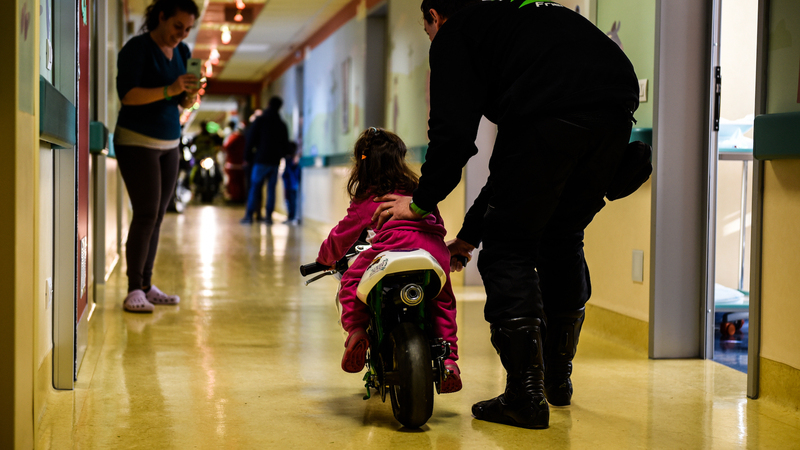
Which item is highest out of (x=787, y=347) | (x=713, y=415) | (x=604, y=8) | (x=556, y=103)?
(x=604, y=8)

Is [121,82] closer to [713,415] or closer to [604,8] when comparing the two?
[604,8]

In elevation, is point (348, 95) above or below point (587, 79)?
above

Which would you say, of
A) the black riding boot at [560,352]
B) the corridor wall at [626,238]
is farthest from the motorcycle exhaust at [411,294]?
the corridor wall at [626,238]

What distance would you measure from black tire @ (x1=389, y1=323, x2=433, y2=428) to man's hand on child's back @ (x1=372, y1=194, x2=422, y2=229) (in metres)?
0.26

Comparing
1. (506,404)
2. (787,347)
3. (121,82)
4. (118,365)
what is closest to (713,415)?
(787,347)

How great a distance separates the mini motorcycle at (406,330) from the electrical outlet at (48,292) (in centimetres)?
86

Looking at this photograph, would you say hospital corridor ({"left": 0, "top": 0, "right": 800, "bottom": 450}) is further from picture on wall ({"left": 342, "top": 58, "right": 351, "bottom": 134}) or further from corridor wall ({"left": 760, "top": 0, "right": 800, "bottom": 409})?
picture on wall ({"left": 342, "top": 58, "right": 351, "bottom": 134})

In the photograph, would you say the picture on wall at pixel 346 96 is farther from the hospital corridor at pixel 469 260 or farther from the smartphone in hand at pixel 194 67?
the smartphone in hand at pixel 194 67

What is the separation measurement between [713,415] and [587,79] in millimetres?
984

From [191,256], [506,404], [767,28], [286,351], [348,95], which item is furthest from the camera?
[348,95]

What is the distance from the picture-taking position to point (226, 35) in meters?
11.6

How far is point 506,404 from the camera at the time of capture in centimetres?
192

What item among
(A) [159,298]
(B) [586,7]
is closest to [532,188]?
(B) [586,7]

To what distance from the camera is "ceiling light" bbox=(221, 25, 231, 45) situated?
440 inches
